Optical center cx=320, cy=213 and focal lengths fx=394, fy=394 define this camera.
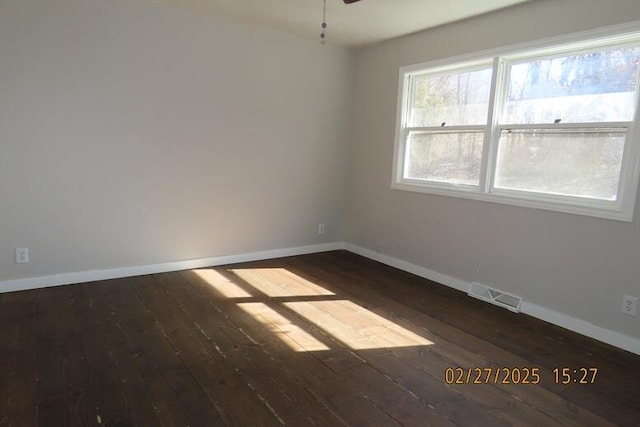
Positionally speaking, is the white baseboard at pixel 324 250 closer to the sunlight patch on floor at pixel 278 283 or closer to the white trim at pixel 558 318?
the white trim at pixel 558 318

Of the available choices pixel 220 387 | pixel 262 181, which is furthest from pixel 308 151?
pixel 220 387

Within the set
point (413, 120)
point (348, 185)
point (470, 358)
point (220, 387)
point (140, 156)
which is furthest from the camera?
point (348, 185)

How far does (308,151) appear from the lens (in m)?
4.65

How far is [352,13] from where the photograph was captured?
11.4ft

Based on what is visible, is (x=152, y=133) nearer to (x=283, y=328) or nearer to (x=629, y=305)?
(x=283, y=328)

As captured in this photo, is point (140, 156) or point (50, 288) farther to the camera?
point (140, 156)

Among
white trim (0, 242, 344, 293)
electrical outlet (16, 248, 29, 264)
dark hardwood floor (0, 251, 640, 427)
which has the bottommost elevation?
dark hardwood floor (0, 251, 640, 427)

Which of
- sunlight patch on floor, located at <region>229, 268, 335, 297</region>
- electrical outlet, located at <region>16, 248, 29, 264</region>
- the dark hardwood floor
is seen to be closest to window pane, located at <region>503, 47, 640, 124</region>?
the dark hardwood floor

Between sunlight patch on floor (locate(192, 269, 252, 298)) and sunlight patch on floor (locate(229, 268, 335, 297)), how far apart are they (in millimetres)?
157

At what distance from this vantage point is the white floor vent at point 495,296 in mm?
3275

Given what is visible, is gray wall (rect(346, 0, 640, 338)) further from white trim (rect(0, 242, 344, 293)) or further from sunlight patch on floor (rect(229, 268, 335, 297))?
sunlight patch on floor (rect(229, 268, 335, 297))

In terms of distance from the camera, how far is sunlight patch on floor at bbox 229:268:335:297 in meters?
3.52

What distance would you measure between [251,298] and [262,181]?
58.3 inches

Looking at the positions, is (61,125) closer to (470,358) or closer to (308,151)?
(308,151)
